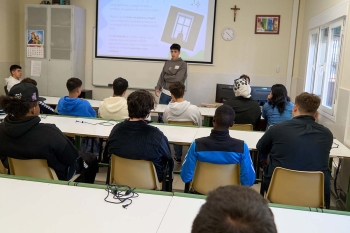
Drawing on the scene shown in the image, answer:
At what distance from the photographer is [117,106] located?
12.8ft

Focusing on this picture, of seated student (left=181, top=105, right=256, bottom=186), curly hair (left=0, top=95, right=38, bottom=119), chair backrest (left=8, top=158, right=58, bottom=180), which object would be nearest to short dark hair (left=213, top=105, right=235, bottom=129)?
seated student (left=181, top=105, right=256, bottom=186)

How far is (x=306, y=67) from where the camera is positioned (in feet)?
18.7

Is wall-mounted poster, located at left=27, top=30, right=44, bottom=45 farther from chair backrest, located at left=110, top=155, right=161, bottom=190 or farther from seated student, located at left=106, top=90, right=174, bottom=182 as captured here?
chair backrest, located at left=110, top=155, right=161, bottom=190

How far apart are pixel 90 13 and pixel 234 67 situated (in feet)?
10.1

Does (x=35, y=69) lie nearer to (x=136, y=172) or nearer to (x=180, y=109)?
(x=180, y=109)

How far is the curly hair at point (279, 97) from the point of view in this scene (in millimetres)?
3754

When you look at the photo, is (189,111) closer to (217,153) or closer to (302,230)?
(217,153)

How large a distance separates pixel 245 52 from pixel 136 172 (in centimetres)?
472

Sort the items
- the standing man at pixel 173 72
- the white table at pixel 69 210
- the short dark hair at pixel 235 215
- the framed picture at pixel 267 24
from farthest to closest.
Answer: the framed picture at pixel 267 24 < the standing man at pixel 173 72 < the white table at pixel 69 210 < the short dark hair at pixel 235 215

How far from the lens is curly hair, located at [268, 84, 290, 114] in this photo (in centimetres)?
375

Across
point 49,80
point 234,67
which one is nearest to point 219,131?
point 234,67

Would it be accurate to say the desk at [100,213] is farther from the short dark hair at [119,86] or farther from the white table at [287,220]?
the short dark hair at [119,86]

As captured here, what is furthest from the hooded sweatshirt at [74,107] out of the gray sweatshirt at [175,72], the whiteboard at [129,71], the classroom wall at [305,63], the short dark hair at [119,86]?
the whiteboard at [129,71]

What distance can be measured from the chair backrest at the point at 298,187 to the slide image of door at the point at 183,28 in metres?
4.66
